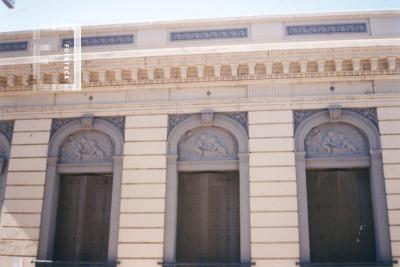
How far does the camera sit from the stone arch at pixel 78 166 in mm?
12680

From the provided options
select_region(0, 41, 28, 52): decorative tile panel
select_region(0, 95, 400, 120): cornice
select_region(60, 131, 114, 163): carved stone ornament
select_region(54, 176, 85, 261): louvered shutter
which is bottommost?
select_region(54, 176, 85, 261): louvered shutter

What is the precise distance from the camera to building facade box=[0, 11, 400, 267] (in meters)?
12.1

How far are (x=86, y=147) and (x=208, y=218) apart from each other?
4447 mm

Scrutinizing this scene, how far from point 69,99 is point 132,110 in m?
2.18

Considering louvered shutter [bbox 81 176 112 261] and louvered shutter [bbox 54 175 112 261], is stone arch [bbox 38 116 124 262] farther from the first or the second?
louvered shutter [bbox 81 176 112 261]

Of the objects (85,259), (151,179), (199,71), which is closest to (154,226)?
(151,179)

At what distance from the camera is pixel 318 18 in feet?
44.6

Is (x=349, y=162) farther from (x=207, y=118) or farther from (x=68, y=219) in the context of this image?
(x=68, y=219)

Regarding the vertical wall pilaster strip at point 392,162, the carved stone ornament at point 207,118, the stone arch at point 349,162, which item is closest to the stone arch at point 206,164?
the carved stone ornament at point 207,118

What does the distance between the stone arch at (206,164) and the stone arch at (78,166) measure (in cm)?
153

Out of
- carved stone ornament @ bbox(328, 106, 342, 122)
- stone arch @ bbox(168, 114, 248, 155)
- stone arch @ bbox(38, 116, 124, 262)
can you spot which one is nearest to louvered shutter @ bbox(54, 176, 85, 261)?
stone arch @ bbox(38, 116, 124, 262)

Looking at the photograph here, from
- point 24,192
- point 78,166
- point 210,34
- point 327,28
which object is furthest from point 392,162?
point 24,192

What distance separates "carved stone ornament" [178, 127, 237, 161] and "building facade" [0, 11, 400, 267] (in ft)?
0.10

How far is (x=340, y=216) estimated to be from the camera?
12.3m
